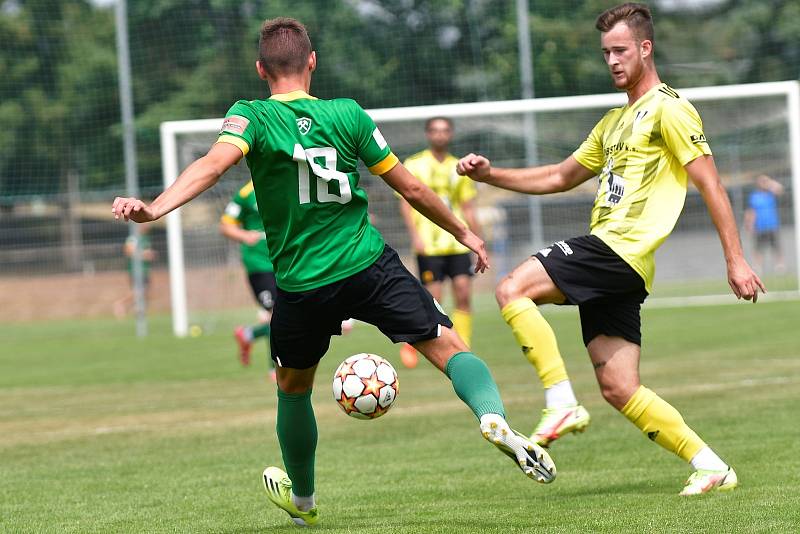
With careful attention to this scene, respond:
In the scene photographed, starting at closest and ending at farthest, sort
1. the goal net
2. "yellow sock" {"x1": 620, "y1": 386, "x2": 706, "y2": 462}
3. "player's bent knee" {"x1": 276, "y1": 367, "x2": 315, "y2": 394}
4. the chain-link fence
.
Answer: "player's bent knee" {"x1": 276, "y1": 367, "x2": 315, "y2": 394} → "yellow sock" {"x1": 620, "y1": 386, "x2": 706, "y2": 462} → the goal net → the chain-link fence

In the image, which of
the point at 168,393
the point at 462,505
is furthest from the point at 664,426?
the point at 168,393

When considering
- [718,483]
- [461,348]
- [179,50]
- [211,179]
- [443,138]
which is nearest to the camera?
[211,179]

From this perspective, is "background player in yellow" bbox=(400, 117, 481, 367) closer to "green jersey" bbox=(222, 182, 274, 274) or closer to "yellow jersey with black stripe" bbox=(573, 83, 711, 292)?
"green jersey" bbox=(222, 182, 274, 274)

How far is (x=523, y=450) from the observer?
4.53 metres

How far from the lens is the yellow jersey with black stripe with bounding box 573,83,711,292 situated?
5750 mm

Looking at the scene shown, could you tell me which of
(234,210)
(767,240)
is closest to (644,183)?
(234,210)

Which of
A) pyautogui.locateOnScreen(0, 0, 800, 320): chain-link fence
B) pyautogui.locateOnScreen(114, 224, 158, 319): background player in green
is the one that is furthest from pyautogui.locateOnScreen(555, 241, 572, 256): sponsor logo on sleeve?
pyautogui.locateOnScreen(114, 224, 158, 319): background player in green

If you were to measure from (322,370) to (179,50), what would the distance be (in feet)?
50.2

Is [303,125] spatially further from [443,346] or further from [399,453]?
[399,453]

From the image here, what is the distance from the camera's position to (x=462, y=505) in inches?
224

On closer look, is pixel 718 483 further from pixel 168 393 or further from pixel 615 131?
pixel 168 393

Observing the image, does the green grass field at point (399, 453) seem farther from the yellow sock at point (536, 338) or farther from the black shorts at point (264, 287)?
the black shorts at point (264, 287)

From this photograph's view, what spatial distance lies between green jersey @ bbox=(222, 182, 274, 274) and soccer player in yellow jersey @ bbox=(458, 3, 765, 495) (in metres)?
6.32

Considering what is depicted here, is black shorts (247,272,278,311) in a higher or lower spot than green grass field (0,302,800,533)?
higher
